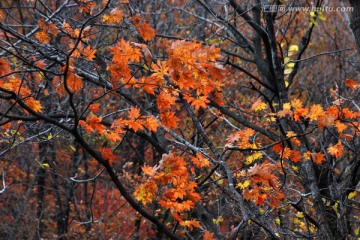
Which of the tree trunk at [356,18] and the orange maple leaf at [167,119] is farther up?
the orange maple leaf at [167,119]

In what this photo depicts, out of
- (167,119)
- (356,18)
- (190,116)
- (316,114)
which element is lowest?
(316,114)

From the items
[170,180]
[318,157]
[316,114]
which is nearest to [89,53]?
[170,180]

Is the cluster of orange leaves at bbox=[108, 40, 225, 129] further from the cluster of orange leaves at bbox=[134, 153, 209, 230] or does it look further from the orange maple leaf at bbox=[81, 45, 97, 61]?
the cluster of orange leaves at bbox=[134, 153, 209, 230]

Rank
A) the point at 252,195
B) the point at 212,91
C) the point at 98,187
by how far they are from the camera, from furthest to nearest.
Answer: the point at 98,187 < the point at 212,91 < the point at 252,195

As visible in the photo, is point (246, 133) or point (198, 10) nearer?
point (246, 133)

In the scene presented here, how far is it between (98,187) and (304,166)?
458 inches

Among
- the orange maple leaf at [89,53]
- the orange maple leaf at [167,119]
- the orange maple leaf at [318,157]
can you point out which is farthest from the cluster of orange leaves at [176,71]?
the orange maple leaf at [318,157]

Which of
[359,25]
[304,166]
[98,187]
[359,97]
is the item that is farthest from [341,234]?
[98,187]

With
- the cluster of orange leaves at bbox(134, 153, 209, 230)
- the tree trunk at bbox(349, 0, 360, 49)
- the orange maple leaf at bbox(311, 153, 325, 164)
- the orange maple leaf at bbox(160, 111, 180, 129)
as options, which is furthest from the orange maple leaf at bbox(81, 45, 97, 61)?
the orange maple leaf at bbox(311, 153, 325, 164)

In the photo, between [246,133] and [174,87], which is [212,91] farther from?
[246,133]

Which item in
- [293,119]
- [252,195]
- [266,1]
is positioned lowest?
[252,195]

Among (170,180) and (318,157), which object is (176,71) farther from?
(318,157)

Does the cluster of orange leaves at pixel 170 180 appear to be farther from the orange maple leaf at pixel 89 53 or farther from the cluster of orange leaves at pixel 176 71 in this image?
the orange maple leaf at pixel 89 53

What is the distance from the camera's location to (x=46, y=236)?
1442 cm
